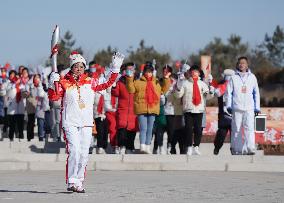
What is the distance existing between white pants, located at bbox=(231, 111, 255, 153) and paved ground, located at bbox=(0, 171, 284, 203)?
6.00ft

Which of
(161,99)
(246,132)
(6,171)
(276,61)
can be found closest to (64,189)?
(6,171)

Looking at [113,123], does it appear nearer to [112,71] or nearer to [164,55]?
[112,71]

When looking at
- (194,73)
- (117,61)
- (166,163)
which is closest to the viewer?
(117,61)

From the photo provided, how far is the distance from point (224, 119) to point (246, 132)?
1086mm

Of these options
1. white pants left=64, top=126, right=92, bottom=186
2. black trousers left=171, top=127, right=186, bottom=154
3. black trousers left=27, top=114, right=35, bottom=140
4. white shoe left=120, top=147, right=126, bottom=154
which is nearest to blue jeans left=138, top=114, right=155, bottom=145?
white shoe left=120, top=147, right=126, bottom=154

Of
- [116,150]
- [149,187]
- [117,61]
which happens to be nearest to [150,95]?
[116,150]

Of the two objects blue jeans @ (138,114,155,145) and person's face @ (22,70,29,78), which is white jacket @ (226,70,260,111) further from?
person's face @ (22,70,29,78)

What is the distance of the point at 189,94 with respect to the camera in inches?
756

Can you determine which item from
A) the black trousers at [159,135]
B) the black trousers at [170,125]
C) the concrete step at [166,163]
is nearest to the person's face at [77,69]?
the concrete step at [166,163]

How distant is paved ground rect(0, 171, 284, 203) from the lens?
40.4 ft

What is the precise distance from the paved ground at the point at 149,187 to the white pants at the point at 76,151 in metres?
0.23

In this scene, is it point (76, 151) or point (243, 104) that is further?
point (243, 104)

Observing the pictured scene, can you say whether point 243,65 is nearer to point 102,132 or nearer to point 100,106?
point 100,106

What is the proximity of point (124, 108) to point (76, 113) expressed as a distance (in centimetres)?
696
